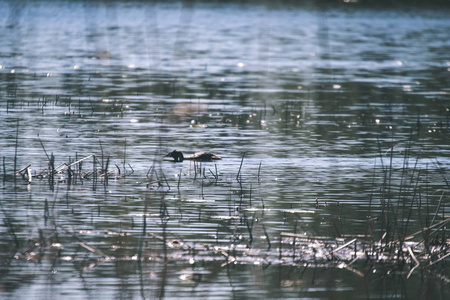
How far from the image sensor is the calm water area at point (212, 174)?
922 centimetres

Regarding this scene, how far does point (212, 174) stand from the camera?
14781mm

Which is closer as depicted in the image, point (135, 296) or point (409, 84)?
point (135, 296)

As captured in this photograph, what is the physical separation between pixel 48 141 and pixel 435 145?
7.90 meters

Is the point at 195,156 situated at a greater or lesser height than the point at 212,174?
greater

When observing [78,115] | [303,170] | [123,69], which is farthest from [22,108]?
[123,69]

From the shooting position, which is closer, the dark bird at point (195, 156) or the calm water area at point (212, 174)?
the calm water area at point (212, 174)

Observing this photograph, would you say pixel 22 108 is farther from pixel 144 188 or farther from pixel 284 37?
pixel 284 37

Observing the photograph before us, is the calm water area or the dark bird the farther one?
the dark bird

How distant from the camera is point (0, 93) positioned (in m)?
25.9

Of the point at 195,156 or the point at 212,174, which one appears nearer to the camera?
the point at 212,174

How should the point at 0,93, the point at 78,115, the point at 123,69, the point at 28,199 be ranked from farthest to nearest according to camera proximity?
the point at 123,69 < the point at 0,93 < the point at 78,115 < the point at 28,199

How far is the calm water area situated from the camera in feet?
30.2

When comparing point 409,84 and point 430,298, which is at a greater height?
point 409,84

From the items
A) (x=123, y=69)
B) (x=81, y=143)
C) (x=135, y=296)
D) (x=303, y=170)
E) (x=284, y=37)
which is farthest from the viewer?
(x=284, y=37)
